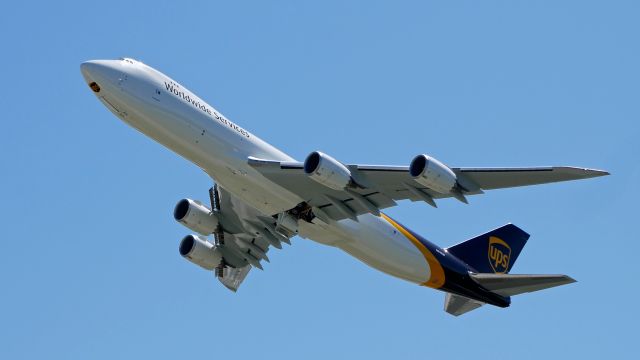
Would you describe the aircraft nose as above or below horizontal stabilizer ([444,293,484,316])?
above

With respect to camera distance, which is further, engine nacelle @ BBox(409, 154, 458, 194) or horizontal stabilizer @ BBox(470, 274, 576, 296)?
horizontal stabilizer @ BBox(470, 274, 576, 296)

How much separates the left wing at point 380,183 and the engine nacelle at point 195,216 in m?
6.13

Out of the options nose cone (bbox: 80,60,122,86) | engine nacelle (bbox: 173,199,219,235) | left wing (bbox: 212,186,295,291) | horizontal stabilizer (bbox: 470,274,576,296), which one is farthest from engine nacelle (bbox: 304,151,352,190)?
horizontal stabilizer (bbox: 470,274,576,296)

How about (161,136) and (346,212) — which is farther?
(346,212)

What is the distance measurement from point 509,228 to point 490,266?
9.22ft

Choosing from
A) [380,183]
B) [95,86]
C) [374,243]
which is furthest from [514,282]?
[95,86]

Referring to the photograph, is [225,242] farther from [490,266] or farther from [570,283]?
[570,283]

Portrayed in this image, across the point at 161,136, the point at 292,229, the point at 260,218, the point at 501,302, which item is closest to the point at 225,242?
the point at 260,218

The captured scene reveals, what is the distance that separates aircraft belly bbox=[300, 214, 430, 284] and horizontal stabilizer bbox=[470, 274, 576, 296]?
317 centimetres

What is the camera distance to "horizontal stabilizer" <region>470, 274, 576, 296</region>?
3982 cm

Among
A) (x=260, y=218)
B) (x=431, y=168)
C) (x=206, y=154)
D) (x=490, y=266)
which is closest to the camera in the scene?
(x=431, y=168)

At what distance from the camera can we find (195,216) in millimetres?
42344

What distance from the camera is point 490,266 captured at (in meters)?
45.8

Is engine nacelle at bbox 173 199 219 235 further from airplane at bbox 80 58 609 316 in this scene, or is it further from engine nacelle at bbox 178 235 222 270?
engine nacelle at bbox 178 235 222 270
